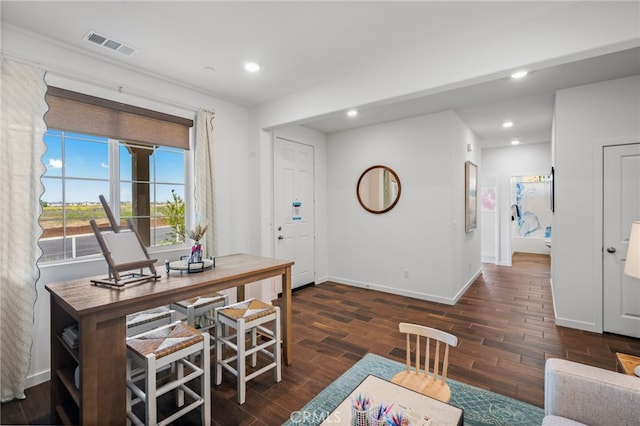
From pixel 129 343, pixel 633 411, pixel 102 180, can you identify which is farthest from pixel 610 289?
pixel 102 180

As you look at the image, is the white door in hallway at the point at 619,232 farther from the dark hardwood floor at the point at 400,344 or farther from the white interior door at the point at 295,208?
the white interior door at the point at 295,208

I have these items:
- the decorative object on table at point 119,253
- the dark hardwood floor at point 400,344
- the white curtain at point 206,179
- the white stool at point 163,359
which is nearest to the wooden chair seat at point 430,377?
the dark hardwood floor at point 400,344

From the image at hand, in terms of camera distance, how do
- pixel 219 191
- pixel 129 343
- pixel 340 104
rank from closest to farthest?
pixel 129 343
pixel 340 104
pixel 219 191

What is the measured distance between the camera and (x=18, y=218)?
2.26m

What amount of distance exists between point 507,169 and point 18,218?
8198 mm

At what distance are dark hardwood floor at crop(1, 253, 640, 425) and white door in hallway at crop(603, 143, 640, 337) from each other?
23 cm

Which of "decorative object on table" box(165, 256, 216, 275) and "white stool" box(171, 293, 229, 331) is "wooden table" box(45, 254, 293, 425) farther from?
"white stool" box(171, 293, 229, 331)

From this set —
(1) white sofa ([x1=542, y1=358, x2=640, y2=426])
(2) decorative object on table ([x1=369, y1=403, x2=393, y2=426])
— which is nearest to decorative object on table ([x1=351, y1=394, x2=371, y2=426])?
(2) decorative object on table ([x1=369, y1=403, x2=393, y2=426])

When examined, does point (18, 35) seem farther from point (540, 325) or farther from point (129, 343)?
point (540, 325)

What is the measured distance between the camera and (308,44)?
8.54 feet

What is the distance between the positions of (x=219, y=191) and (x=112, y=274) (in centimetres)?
196

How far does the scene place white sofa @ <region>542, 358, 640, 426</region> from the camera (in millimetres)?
1365

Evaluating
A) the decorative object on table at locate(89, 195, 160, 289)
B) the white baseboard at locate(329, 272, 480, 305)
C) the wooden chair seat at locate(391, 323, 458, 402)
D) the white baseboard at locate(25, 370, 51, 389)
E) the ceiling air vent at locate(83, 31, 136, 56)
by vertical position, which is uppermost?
the ceiling air vent at locate(83, 31, 136, 56)

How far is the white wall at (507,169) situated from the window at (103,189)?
22.2 ft
